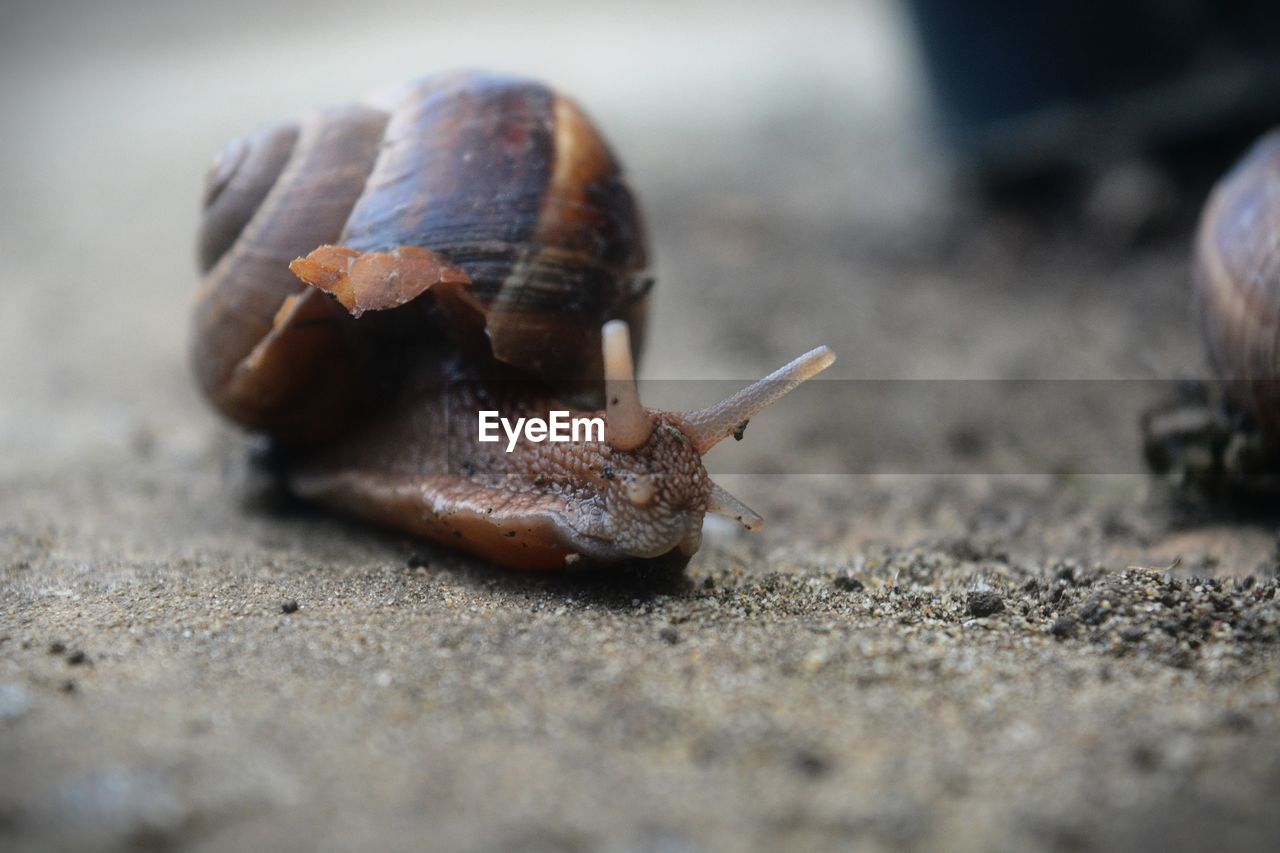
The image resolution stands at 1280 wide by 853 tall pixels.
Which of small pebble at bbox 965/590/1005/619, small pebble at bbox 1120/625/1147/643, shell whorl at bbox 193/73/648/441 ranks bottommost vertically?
small pebble at bbox 965/590/1005/619

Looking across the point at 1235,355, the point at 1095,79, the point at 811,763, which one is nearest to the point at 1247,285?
the point at 1235,355

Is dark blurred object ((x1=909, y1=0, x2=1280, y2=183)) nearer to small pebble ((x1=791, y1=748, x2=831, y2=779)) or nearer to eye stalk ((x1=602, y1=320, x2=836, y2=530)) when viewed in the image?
eye stalk ((x1=602, y1=320, x2=836, y2=530))

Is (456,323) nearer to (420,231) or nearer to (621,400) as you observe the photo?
(420,231)

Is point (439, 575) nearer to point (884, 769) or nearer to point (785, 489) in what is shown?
point (884, 769)

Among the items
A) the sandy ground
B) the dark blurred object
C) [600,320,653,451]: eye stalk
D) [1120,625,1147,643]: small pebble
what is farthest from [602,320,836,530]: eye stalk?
the dark blurred object

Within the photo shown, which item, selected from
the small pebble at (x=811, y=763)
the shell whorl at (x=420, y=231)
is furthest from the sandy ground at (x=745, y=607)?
the shell whorl at (x=420, y=231)
